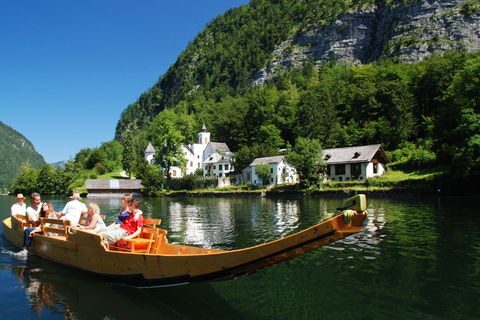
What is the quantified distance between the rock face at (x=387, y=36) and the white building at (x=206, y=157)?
7699 centimetres

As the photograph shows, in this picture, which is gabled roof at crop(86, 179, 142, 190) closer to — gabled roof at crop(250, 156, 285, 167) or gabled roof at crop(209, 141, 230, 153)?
gabled roof at crop(209, 141, 230, 153)

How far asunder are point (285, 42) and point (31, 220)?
7525 inches

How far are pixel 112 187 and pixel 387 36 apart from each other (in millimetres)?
124796

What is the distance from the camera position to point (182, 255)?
8.03m

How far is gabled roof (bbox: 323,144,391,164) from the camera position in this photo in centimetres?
5447

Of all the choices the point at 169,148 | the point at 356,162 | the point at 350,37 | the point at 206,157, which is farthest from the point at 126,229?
the point at 350,37

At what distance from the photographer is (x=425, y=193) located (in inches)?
1642

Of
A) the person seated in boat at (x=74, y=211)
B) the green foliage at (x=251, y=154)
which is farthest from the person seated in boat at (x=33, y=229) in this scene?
the green foliage at (x=251, y=154)

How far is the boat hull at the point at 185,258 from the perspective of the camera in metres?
6.84

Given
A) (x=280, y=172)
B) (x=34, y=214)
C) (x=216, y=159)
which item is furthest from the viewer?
(x=216, y=159)

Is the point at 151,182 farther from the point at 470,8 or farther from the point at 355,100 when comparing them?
the point at 470,8

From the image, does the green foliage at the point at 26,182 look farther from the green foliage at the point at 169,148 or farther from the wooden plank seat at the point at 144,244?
the wooden plank seat at the point at 144,244

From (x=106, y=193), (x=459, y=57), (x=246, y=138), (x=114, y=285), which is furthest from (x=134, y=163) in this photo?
(x=114, y=285)

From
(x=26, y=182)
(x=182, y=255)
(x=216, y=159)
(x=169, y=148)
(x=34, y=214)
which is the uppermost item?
(x=169, y=148)
